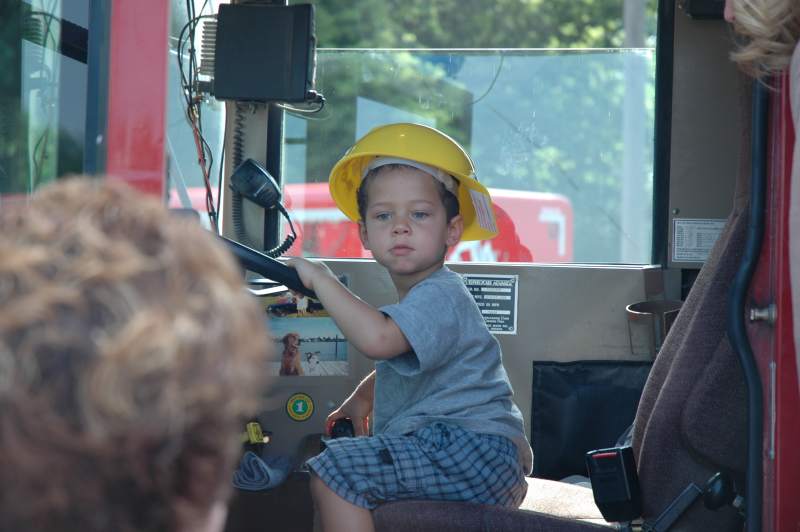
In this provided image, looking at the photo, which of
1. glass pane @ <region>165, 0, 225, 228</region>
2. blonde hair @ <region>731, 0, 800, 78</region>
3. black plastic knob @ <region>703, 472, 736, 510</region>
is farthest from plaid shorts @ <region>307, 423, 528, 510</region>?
blonde hair @ <region>731, 0, 800, 78</region>

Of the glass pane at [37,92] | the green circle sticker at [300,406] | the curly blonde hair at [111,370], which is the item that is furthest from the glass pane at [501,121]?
the curly blonde hair at [111,370]

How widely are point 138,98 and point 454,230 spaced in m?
1.11

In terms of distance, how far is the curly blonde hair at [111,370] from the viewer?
26.8 inches

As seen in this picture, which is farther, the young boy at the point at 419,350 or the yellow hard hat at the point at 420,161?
the yellow hard hat at the point at 420,161

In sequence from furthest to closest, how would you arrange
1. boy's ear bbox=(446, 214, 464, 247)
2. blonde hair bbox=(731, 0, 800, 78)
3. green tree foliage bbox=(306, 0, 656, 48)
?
green tree foliage bbox=(306, 0, 656, 48) < boy's ear bbox=(446, 214, 464, 247) < blonde hair bbox=(731, 0, 800, 78)

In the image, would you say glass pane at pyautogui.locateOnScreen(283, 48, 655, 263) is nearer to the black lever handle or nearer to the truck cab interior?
the truck cab interior

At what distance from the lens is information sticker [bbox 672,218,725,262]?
324cm

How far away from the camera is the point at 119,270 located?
710 mm

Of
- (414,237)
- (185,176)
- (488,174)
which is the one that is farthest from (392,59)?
(414,237)

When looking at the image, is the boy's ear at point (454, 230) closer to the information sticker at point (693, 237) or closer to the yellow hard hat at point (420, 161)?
the yellow hard hat at point (420, 161)

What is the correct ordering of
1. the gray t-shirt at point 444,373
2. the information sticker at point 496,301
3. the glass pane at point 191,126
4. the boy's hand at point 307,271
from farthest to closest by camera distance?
the information sticker at point 496,301
the glass pane at point 191,126
the gray t-shirt at point 444,373
the boy's hand at point 307,271

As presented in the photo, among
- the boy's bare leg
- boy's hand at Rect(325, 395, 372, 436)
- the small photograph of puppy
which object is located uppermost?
the small photograph of puppy

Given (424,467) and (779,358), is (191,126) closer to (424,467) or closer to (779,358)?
(424,467)

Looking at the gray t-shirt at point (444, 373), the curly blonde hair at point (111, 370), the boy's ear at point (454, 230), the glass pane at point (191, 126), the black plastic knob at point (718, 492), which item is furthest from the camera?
the glass pane at point (191, 126)
